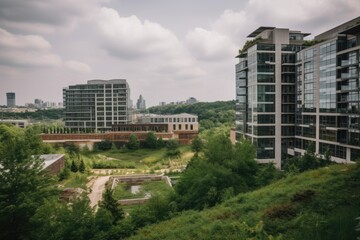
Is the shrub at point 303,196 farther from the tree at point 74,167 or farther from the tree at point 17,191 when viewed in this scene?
the tree at point 74,167

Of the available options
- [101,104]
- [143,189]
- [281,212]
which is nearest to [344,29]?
[281,212]

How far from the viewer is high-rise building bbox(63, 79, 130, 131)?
101m

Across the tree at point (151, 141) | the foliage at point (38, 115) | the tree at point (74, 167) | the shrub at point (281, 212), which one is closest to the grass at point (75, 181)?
the tree at point (74, 167)

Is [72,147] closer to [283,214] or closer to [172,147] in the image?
[172,147]

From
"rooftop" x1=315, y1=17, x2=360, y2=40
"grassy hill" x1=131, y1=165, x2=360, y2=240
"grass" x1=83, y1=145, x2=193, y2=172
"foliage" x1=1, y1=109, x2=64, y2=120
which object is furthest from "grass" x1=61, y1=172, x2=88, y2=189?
"foliage" x1=1, y1=109, x2=64, y2=120

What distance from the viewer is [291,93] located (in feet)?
145

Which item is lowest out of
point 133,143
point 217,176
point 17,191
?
point 133,143

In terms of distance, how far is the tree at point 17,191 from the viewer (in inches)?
539

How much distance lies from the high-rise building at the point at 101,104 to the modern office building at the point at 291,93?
61361 mm

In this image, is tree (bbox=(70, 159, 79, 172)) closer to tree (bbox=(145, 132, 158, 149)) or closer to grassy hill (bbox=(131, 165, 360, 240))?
tree (bbox=(145, 132, 158, 149))

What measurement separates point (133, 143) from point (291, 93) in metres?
38.2

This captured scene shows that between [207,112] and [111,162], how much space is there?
73217 mm

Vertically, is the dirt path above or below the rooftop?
below

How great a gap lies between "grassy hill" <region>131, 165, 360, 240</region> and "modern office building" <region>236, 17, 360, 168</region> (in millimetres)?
21104
